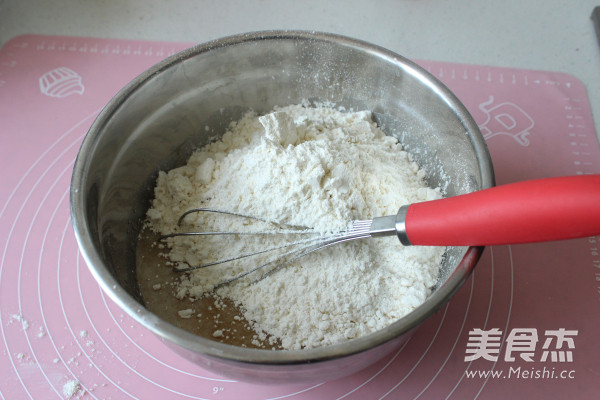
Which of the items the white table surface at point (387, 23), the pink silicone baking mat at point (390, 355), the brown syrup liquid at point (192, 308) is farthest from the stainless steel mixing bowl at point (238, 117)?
the white table surface at point (387, 23)

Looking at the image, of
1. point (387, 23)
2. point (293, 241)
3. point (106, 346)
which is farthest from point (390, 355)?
point (387, 23)

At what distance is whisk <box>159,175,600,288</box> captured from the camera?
0.58m

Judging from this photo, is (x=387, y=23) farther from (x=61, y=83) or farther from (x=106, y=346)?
(x=106, y=346)

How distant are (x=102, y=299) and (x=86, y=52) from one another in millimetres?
694

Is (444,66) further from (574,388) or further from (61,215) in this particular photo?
(61,215)

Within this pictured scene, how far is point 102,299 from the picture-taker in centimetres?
89

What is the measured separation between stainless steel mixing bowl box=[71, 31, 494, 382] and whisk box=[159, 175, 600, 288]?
0.16ft

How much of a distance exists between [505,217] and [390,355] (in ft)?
1.15

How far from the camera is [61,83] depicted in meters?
1.18

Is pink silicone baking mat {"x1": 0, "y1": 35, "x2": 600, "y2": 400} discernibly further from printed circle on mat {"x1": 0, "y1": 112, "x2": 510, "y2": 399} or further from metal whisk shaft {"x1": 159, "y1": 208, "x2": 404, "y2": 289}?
metal whisk shaft {"x1": 159, "y1": 208, "x2": 404, "y2": 289}

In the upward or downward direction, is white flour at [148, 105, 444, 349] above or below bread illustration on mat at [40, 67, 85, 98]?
below

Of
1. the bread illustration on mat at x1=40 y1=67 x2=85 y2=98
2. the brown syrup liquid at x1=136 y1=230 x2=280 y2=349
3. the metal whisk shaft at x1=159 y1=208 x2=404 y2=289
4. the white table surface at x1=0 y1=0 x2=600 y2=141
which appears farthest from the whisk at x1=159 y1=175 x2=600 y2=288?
the bread illustration on mat at x1=40 y1=67 x2=85 y2=98

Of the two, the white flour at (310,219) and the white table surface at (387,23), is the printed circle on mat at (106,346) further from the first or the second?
the white table surface at (387,23)

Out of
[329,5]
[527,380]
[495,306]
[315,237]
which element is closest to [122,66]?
[329,5]
